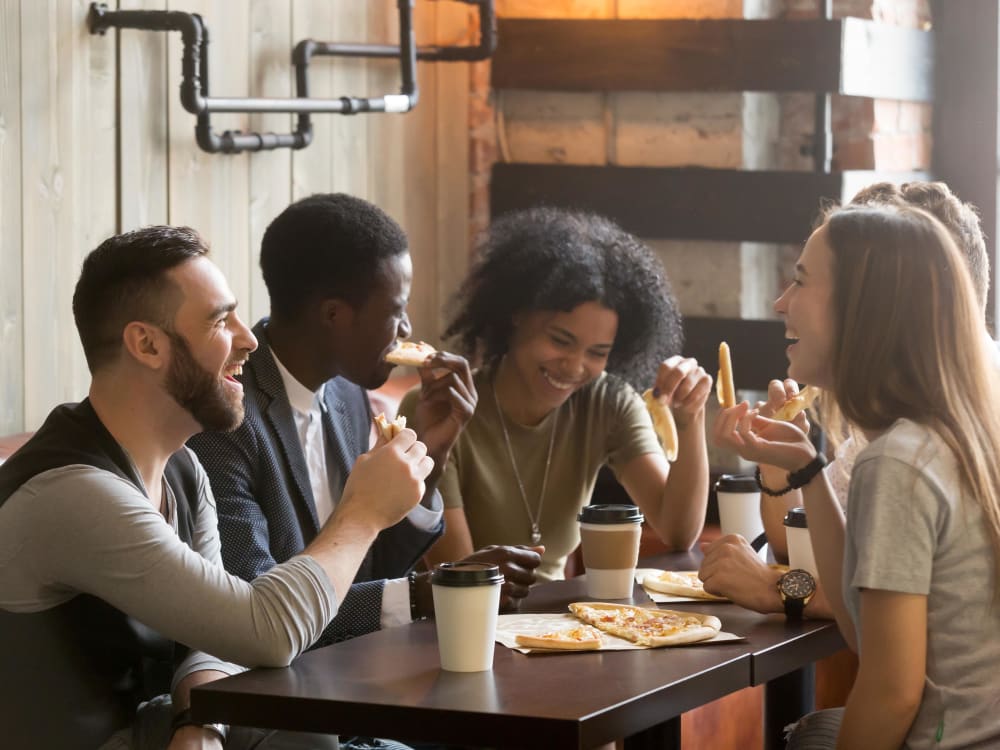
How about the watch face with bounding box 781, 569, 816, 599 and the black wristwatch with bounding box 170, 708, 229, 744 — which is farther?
the watch face with bounding box 781, 569, 816, 599

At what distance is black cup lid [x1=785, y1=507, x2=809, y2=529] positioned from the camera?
2.46 metres

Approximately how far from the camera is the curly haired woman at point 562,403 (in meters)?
3.13

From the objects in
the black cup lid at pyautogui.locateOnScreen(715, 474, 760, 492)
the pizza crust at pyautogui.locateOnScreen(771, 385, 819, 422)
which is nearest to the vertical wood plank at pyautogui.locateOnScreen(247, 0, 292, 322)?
the black cup lid at pyautogui.locateOnScreen(715, 474, 760, 492)

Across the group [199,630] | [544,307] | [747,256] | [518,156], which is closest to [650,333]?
[544,307]

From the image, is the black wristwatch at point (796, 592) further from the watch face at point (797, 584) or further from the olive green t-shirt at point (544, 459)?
the olive green t-shirt at point (544, 459)

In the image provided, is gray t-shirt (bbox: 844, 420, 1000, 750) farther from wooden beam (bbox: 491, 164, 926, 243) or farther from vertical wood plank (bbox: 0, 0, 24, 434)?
wooden beam (bbox: 491, 164, 926, 243)

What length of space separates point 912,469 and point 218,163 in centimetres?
220

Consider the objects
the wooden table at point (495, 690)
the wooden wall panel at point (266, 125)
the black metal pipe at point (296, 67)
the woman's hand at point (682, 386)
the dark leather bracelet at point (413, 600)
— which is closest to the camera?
the wooden table at point (495, 690)

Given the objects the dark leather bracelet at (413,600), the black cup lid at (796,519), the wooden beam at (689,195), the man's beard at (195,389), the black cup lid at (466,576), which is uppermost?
the wooden beam at (689,195)

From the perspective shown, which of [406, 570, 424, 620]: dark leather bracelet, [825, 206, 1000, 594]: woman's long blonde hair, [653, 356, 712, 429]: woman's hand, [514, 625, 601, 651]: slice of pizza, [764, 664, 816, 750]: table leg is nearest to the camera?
[825, 206, 1000, 594]: woman's long blonde hair

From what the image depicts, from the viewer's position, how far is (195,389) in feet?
7.05

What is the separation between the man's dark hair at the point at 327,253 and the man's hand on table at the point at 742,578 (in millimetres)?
844

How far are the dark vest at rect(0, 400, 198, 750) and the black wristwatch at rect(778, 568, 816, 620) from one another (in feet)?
3.11

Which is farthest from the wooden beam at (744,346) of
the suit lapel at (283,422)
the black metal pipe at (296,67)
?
the suit lapel at (283,422)
